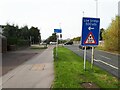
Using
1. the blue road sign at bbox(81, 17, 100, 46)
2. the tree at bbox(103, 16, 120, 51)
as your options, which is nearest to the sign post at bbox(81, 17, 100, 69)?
the blue road sign at bbox(81, 17, 100, 46)

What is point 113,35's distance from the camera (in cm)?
4694

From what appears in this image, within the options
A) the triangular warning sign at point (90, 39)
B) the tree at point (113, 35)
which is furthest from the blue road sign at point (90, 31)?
the tree at point (113, 35)

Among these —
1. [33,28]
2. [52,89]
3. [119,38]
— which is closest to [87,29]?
[52,89]

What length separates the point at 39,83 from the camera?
11.6 meters

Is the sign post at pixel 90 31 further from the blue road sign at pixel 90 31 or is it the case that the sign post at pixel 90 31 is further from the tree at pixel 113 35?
the tree at pixel 113 35

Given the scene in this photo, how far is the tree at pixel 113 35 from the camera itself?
46.2 meters

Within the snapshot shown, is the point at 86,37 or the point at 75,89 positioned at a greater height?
the point at 86,37

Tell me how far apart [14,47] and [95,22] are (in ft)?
112

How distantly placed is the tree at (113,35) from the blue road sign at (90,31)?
31.0 metres

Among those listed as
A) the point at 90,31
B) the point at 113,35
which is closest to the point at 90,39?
the point at 90,31

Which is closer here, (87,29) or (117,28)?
(87,29)

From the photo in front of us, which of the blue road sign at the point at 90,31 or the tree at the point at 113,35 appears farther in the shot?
the tree at the point at 113,35

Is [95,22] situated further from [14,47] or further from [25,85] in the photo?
[14,47]

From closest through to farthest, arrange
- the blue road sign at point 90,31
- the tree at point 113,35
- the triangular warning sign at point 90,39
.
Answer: the blue road sign at point 90,31
the triangular warning sign at point 90,39
the tree at point 113,35
